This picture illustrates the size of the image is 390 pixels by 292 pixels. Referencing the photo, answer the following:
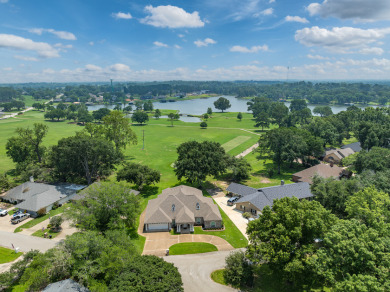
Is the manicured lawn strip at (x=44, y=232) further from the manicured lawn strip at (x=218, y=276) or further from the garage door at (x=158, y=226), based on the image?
the manicured lawn strip at (x=218, y=276)

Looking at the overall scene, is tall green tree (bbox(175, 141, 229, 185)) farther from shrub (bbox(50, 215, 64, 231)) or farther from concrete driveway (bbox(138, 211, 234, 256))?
shrub (bbox(50, 215, 64, 231))

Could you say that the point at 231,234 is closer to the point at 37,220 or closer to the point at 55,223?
the point at 55,223

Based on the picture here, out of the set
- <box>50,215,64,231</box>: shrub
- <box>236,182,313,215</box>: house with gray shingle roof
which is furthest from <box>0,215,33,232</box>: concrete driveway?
<box>236,182,313,215</box>: house with gray shingle roof

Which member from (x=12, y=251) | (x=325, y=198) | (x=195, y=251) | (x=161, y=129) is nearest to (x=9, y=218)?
(x=12, y=251)

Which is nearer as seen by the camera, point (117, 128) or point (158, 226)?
point (158, 226)

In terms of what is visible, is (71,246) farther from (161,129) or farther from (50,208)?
(161,129)

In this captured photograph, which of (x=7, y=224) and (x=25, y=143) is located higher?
(x=25, y=143)

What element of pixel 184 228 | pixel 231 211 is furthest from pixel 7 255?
pixel 231 211
